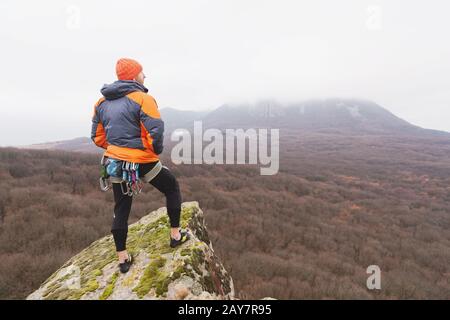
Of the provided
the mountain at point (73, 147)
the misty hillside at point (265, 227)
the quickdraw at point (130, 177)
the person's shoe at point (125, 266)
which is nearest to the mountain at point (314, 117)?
the mountain at point (73, 147)

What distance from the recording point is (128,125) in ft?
9.88

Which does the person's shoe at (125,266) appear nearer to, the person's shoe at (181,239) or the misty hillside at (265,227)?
the person's shoe at (181,239)

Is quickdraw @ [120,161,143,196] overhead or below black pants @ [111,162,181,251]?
overhead

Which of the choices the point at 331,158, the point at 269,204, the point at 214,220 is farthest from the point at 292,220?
the point at 331,158

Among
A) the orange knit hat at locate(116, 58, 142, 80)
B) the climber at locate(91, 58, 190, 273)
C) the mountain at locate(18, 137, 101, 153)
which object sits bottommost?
the mountain at locate(18, 137, 101, 153)

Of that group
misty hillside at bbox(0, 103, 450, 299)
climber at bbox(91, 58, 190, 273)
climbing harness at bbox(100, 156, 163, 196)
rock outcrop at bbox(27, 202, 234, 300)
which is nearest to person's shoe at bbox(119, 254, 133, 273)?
rock outcrop at bbox(27, 202, 234, 300)

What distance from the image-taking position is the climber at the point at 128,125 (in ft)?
9.70

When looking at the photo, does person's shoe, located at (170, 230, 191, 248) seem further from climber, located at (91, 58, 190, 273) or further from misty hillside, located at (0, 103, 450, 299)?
misty hillside, located at (0, 103, 450, 299)

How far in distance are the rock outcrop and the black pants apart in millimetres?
389

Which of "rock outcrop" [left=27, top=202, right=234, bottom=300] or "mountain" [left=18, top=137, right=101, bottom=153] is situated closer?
"rock outcrop" [left=27, top=202, right=234, bottom=300]

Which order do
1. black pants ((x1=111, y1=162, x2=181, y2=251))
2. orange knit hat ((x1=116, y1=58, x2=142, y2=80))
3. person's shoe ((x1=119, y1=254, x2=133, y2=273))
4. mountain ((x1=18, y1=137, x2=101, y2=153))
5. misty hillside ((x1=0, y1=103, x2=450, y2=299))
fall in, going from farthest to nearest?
mountain ((x1=18, y1=137, x2=101, y2=153))
misty hillside ((x1=0, y1=103, x2=450, y2=299))
person's shoe ((x1=119, y1=254, x2=133, y2=273))
black pants ((x1=111, y1=162, x2=181, y2=251))
orange knit hat ((x1=116, y1=58, x2=142, y2=80))

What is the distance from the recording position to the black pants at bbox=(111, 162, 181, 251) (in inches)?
129

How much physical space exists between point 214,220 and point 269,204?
404 cm

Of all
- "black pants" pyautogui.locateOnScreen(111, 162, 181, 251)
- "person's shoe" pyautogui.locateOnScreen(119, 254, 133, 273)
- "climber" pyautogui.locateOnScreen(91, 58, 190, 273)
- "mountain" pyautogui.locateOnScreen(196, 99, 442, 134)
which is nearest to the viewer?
"climber" pyautogui.locateOnScreen(91, 58, 190, 273)
